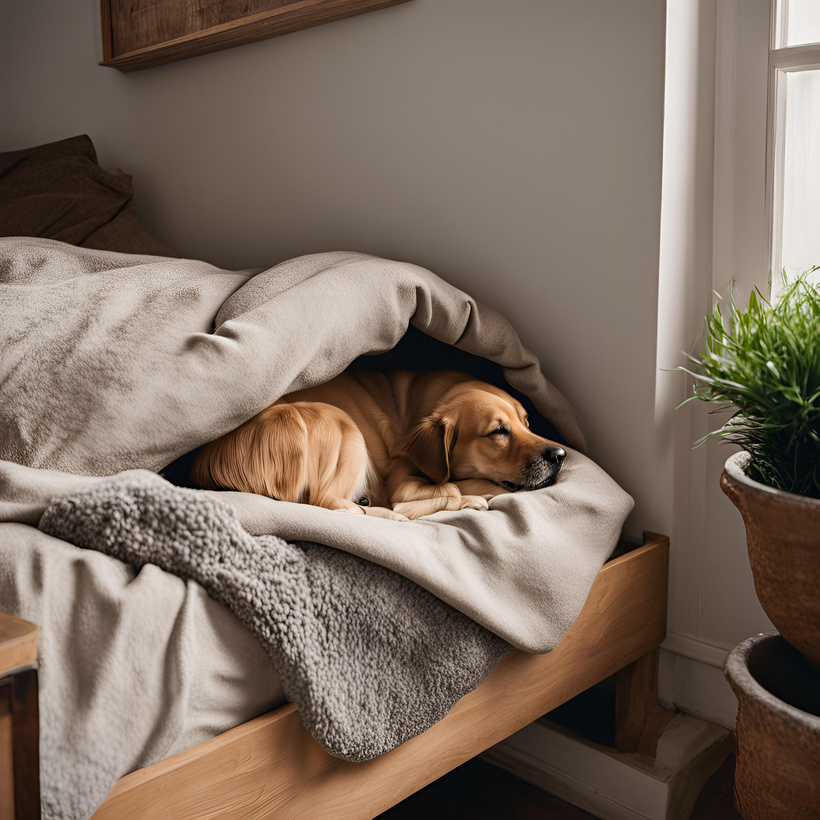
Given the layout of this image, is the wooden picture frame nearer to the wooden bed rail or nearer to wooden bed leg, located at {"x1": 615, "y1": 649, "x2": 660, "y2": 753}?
the wooden bed rail

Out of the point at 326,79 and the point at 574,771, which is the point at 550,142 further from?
the point at 574,771

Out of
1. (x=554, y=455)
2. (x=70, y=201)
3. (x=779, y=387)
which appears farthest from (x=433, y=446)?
(x=70, y=201)

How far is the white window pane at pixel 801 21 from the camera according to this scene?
3.94 ft

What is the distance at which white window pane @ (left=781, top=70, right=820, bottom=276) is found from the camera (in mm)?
1213

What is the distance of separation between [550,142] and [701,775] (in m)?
1.14

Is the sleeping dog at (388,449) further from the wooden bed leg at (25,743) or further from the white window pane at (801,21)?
the white window pane at (801,21)

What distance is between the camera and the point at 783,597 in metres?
0.88

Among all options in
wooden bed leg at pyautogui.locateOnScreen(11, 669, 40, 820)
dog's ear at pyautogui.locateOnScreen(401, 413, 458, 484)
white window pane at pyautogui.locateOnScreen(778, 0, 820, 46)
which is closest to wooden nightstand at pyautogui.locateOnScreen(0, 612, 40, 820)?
wooden bed leg at pyautogui.locateOnScreen(11, 669, 40, 820)

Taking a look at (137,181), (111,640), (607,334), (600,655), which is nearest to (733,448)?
(607,334)

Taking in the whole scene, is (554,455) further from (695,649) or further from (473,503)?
(695,649)

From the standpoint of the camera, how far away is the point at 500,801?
1.39 m

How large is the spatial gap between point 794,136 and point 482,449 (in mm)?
712

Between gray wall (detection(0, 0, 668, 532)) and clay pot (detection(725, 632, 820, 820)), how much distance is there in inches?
15.8

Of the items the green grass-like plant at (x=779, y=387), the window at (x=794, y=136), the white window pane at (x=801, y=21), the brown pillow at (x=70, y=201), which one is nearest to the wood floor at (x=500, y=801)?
the green grass-like plant at (x=779, y=387)
